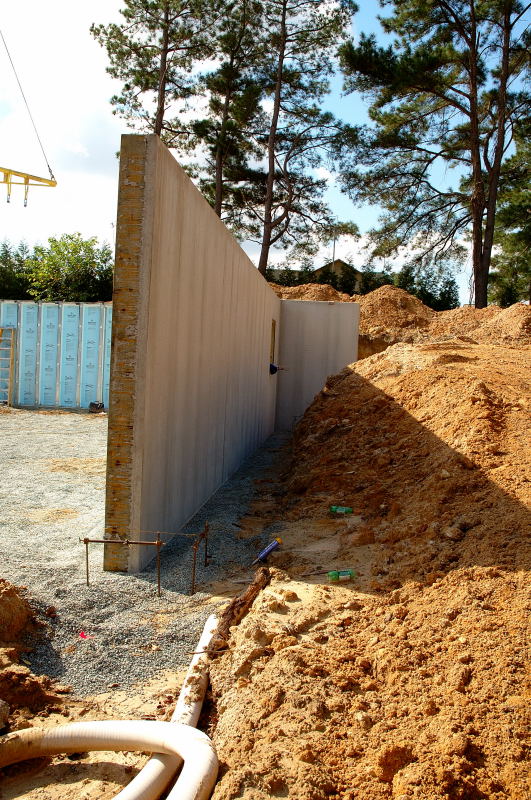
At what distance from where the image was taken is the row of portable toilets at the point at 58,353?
14.8 metres

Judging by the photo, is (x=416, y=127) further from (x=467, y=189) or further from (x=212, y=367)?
(x=212, y=367)

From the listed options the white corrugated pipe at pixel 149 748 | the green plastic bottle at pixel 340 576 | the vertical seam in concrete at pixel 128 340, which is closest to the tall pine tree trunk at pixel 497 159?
the vertical seam in concrete at pixel 128 340

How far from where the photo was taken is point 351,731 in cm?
246

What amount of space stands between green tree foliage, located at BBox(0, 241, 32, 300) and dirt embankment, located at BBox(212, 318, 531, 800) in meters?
22.1

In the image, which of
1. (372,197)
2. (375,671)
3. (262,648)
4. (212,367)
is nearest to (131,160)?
(212,367)

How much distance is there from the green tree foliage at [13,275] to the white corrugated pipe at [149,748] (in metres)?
23.8

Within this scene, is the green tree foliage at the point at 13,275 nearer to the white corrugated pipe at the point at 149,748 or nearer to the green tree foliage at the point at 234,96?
the green tree foliage at the point at 234,96

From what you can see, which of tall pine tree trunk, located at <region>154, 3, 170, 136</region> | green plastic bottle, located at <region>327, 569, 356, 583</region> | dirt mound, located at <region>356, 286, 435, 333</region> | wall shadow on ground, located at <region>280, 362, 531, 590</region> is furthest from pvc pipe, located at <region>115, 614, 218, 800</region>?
tall pine tree trunk, located at <region>154, 3, 170, 136</region>

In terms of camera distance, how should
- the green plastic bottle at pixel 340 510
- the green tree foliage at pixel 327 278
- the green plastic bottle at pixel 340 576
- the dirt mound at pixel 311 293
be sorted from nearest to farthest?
the green plastic bottle at pixel 340 576 → the green plastic bottle at pixel 340 510 → the dirt mound at pixel 311 293 → the green tree foliage at pixel 327 278

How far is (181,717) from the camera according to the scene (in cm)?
268

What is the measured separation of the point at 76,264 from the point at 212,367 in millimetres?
14429

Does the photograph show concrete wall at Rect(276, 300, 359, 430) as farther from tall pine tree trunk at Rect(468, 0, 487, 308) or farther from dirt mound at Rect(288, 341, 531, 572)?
tall pine tree trunk at Rect(468, 0, 487, 308)

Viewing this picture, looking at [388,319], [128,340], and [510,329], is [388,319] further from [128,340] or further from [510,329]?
[128,340]

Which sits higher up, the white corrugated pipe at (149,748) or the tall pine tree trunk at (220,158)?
the tall pine tree trunk at (220,158)
